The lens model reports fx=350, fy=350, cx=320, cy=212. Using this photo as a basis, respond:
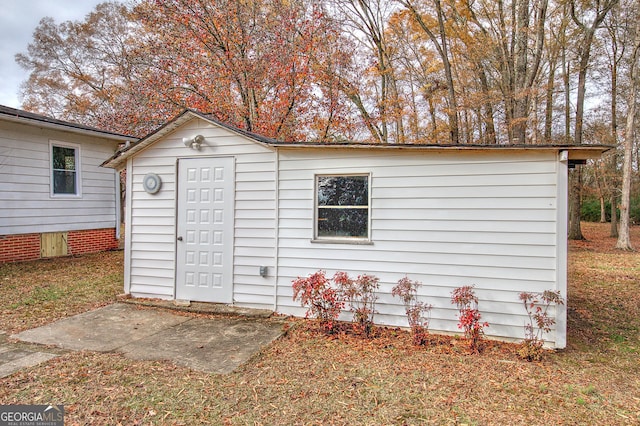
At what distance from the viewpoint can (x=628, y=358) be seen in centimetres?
401

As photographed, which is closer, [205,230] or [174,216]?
[205,230]

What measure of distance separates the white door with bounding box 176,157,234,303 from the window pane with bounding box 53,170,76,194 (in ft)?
19.3

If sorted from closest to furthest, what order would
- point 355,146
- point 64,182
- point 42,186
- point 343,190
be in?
point 355,146
point 343,190
point 42,186
point 64,182

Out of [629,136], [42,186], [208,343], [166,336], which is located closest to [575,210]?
[629,136]

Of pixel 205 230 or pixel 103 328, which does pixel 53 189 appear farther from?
pixel 103 328

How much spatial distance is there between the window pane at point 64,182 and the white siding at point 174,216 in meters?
4.89

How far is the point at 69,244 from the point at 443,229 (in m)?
10.1

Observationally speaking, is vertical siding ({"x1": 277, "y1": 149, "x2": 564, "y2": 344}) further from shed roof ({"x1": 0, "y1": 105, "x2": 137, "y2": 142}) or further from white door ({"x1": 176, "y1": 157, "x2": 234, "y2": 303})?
shed roof ({"x1": 0, "y1": 105, "x2": 137, "y2": 142})

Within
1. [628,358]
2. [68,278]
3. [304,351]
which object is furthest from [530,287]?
[68,278]

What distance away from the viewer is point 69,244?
979 centimetres

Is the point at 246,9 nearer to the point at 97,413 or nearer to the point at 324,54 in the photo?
the point at 324,54

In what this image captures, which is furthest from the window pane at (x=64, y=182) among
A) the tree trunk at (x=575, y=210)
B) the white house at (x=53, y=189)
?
the tree trunk at (x=575, y=210)

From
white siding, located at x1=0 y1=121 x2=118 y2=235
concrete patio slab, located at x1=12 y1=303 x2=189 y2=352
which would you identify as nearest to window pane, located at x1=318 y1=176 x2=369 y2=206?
concrete patio slab, located at x1=12 y1=303 x2=189 y2=352

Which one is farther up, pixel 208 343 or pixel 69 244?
pixel 69 244
